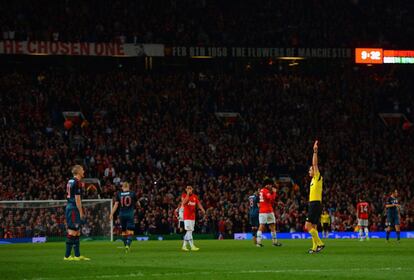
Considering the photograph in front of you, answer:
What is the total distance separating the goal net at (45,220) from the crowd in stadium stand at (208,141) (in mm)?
99

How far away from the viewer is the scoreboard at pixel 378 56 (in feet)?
198

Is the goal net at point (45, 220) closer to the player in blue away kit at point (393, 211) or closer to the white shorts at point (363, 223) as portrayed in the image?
the white shorts at point (363, 223)

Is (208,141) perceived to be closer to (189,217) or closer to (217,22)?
(217,22)

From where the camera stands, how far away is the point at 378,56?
2387 inches

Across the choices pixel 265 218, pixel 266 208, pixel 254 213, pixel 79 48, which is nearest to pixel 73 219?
pixel 265 218

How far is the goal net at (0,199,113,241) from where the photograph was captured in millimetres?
41625

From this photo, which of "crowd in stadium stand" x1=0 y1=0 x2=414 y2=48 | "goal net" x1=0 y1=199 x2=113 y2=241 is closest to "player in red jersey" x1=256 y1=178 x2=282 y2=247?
"goal net" x1=0 y1=199 x2=113 y2=241

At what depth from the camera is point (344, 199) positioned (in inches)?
2077

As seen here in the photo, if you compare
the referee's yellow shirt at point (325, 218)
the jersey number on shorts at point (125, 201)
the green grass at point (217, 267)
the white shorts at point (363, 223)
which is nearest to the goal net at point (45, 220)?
the referee's yellow shirt at point (325, 218)

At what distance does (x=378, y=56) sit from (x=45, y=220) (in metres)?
27.9

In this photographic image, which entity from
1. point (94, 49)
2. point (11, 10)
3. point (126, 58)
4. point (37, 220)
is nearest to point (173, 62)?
point (126, 58)

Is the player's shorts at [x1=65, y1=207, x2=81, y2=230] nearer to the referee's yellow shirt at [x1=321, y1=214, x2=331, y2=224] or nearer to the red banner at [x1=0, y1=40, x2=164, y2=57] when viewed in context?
the referee's yellow shirt at [x1=321, y1=214, x2=331, y2=224]

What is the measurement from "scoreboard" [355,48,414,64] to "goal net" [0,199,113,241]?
24.3 m

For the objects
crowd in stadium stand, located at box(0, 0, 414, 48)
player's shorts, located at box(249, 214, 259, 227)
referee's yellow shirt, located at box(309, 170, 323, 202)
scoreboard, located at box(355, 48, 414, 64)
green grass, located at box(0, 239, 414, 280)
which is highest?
crowd in stadium stand, located at box(0, 0, 414, 48)
